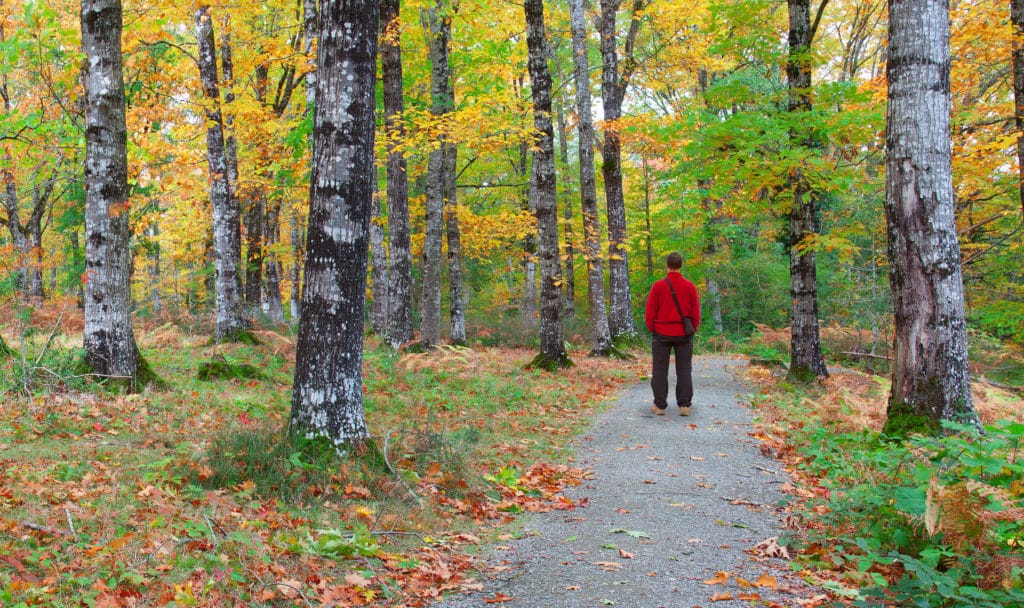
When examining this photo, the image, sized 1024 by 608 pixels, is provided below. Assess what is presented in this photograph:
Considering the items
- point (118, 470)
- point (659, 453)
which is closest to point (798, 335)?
point (659, 453)

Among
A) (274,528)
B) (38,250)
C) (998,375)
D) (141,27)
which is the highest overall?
(141,27)

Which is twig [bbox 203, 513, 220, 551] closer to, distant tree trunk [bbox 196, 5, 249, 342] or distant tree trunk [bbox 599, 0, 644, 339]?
distant tree trunk [bbox 196, 5, 249, 342]

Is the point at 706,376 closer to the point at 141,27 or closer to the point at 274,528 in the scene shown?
the point at 274,528

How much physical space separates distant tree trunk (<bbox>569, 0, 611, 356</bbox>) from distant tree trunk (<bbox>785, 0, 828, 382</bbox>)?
17.3 ft

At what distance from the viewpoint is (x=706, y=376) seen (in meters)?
14.4

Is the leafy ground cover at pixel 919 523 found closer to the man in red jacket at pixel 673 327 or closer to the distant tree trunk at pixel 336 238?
the man in red jacket at pixel 673 327

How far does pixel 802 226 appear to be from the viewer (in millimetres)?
11766

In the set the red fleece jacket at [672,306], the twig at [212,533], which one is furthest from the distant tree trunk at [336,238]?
the red fleece jacket at [672,306]

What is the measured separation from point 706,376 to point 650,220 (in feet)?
46.2

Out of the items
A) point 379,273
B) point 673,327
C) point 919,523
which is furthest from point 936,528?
point 379,273

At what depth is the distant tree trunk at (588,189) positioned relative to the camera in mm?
16484

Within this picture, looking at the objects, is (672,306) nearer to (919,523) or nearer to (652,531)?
(652,531)

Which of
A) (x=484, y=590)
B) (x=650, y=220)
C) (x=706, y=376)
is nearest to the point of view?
(x=484, y=590)

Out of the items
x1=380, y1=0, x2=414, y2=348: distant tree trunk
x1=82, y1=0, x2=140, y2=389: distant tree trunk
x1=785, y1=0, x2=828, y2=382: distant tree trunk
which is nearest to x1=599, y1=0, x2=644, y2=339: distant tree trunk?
x1=785, y1=0, x2=828, y2=382: distant tree trunk
